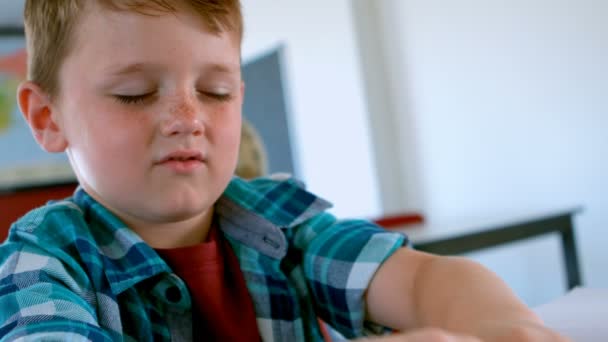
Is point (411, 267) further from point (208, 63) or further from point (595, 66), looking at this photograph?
point (595, 66)

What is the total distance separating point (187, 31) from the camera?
53 cm

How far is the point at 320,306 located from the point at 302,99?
2933 mm

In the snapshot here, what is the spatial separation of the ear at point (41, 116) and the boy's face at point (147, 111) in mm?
48

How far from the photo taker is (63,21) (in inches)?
22.2

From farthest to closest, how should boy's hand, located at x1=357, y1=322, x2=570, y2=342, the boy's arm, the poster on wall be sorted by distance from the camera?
the poster on wall < the boy's arm < boy's hand, located at x1=357, y1=322, x2=570, y2=342

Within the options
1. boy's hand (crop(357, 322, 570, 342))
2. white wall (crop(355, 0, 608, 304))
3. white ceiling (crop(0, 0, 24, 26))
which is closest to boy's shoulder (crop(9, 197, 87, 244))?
boy's hand (crop(357, 322, 570, 342))

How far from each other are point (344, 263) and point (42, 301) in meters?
0.27

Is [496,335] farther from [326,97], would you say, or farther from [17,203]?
[326,97]

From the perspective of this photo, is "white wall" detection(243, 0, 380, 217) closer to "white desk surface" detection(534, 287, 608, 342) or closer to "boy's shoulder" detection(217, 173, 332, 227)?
"boy's shoulder" detection(217, 173, 332, 227)

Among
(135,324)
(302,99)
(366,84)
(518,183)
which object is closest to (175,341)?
(135,324)

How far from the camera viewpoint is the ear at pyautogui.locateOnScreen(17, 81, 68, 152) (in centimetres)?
59

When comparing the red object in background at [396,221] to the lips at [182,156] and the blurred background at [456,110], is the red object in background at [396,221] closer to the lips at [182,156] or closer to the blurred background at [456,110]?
the blurred background at [456,110]

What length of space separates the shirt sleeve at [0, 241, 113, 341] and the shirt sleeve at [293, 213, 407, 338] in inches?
8.6

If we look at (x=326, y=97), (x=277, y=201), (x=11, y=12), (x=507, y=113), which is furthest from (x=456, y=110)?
(x=11, y=12)
